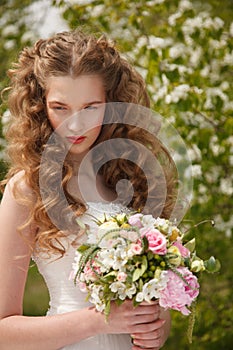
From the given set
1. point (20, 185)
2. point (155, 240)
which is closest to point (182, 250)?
point (155, 240)

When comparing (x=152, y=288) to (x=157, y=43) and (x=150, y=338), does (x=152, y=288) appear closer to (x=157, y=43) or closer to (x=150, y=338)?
(x=150, y=338)

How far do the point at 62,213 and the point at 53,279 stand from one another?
0.23 metres

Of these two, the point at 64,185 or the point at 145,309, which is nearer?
the point at 145,309

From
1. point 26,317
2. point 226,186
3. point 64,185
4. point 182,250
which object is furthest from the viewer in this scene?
point 226,186

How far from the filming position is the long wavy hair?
259cm

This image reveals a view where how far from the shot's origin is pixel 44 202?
8.42 ft

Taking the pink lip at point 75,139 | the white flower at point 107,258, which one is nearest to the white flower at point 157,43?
the pink lip at point 75,139

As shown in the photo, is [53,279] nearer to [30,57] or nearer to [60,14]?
[30,57]

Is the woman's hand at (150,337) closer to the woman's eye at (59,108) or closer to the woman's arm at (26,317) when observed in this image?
the woman's arm at (26,317)

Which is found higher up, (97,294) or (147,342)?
(97,294)

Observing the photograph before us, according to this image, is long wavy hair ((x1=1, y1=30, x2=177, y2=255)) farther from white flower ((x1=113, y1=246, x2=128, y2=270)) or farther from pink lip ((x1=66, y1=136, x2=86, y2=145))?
white flower ((x1=113, y1=246, x2=128, y2=270))

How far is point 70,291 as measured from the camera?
263cm

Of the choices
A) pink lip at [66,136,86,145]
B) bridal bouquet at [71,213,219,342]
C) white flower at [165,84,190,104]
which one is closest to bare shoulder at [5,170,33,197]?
pink lip at [66,136,86,145]

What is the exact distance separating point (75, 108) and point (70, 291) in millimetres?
618
